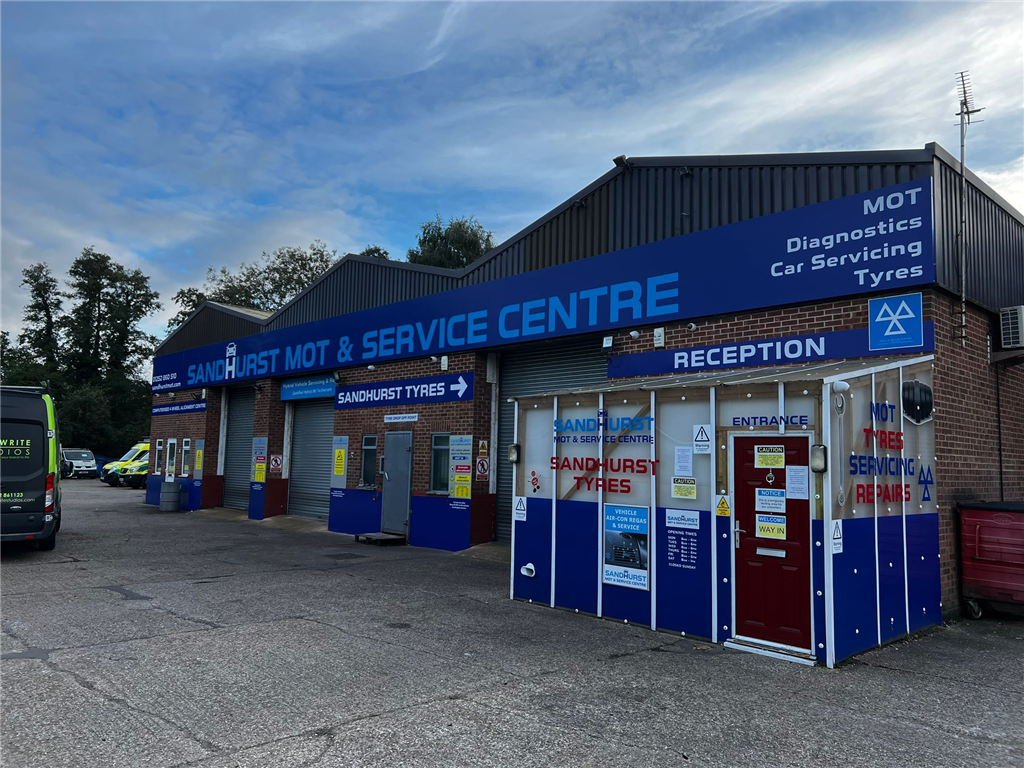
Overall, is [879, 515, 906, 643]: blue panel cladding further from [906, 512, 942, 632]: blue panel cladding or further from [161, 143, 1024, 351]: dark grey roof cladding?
[161, 143, 1024, 351]: dark grey roof cladding

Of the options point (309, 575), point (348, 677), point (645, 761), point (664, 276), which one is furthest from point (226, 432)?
point (645, 761)

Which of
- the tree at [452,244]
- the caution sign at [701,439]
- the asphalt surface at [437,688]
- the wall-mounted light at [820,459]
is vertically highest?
the tree at [452,244]

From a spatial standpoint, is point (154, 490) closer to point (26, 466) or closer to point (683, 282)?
point (26, 466)

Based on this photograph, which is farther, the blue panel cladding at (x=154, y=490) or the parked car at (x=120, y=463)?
the parked car at (x=120, y=463)

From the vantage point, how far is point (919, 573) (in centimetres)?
812

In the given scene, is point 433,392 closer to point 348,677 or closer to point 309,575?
point 309,575

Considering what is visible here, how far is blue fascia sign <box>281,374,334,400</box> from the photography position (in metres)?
19.2

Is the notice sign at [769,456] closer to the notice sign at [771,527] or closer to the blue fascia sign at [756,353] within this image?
the notice sign at [771,527]

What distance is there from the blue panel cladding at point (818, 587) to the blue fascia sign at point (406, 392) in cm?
892

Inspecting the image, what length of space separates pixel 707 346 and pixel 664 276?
1.41 meters

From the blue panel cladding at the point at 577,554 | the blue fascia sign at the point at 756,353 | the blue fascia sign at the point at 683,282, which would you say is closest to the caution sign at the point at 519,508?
the blue panel cladding at the point at 577,554

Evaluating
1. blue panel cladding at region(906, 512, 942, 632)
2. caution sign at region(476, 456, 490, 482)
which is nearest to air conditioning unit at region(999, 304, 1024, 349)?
blue panel cladding at region(906, 512, 942, 632)

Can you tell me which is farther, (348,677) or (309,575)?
(309,575)

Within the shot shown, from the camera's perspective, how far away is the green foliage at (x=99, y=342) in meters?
53.4
